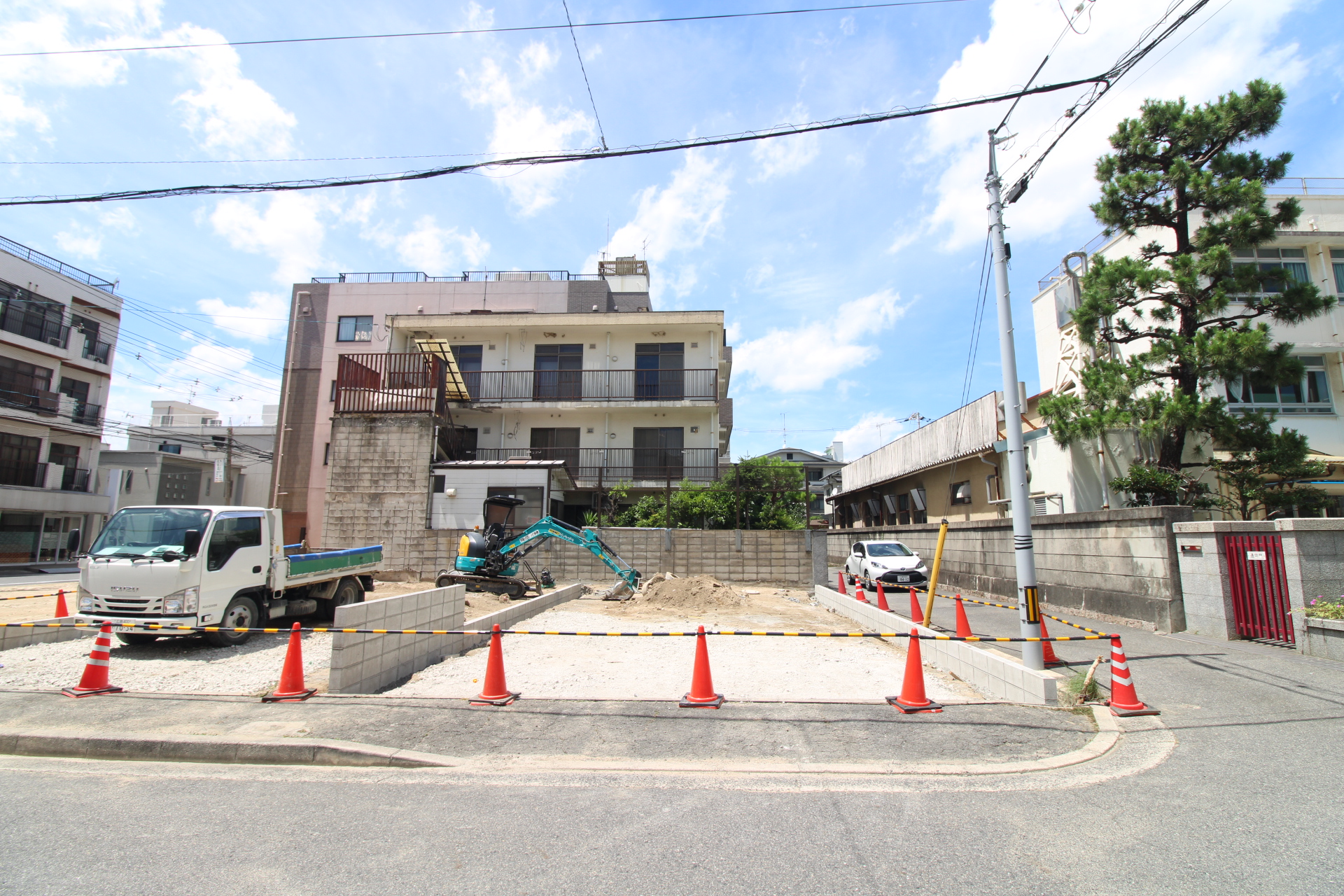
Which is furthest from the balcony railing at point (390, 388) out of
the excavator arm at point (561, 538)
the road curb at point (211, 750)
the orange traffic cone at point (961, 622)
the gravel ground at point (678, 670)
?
the orange traffic cone at point (961, 622)

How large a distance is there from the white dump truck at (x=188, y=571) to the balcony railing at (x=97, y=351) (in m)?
31.3

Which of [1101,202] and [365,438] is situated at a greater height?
[1101,202]

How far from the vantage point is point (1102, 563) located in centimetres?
1212

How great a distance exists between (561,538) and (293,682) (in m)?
9.21

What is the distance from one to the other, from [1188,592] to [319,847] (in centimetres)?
1205

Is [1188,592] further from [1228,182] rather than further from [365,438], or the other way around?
[365,438]

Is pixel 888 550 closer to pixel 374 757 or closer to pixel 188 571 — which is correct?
pixel 374 757

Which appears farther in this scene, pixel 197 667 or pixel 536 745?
pixel 197 667

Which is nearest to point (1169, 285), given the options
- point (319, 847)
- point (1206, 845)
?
point (1206, 845)

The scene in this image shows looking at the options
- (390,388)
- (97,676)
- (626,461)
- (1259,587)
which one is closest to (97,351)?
(390,388)

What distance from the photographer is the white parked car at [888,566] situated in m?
17.7

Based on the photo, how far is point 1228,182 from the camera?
41.6 feet

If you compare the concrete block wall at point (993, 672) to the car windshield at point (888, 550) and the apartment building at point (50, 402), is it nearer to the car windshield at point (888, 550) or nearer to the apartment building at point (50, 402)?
the car windshield at point (888, 550)

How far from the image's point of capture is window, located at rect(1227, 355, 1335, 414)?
57.8 ft
